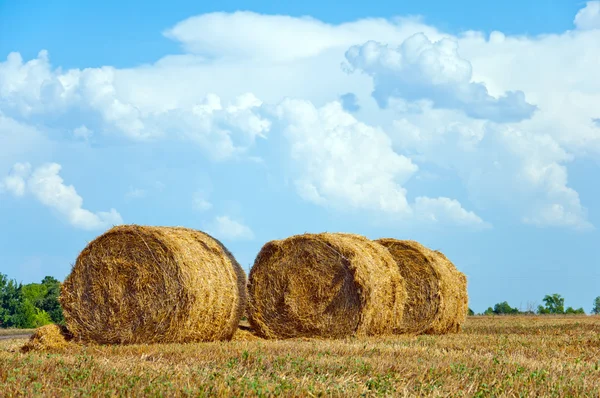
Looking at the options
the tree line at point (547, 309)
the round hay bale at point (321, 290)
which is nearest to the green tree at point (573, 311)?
the tree line at point (547, 309)

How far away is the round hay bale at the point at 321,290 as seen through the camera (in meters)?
14.0

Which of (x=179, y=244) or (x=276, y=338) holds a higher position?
(x=179, y=244)

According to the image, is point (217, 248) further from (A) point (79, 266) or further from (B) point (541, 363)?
(B) point (541, 363)

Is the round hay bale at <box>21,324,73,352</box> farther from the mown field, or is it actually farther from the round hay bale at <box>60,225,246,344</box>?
the mown field

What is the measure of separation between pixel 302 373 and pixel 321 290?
23.4ft

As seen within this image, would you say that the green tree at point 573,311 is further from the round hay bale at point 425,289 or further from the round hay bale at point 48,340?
the round hay bale at point 48,340

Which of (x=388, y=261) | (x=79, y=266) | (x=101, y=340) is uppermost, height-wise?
(x=388, y=261)

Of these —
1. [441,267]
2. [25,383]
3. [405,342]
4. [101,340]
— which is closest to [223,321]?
[101,340]

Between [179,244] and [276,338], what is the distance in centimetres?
294

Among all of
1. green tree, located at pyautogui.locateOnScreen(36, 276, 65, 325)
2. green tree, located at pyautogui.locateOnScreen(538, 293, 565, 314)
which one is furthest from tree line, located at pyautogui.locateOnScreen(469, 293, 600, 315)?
green tree, located at pyautogui.locateOnScreen(36, 276, 65, 325)

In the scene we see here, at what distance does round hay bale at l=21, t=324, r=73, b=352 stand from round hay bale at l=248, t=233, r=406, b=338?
11.7ft

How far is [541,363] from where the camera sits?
8797 millimetres

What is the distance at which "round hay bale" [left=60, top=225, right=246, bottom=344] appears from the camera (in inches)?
489

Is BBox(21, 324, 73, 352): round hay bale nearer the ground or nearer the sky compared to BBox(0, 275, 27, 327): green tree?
nearer the ground
